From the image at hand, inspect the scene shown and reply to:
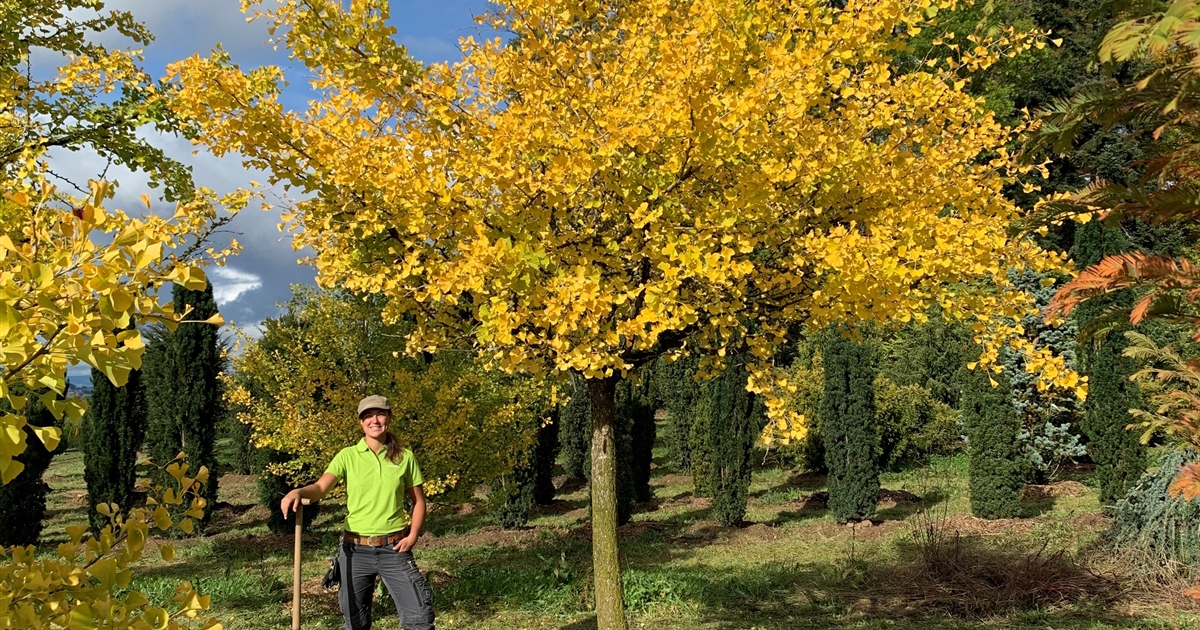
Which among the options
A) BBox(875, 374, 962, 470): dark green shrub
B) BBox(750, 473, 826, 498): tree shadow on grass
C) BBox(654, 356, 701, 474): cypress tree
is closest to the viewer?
BBox(750, 473, 826, 498): tree shadow on grass

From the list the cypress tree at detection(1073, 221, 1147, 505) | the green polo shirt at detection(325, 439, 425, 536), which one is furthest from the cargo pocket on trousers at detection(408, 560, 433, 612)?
the cypress tree at detection(1073, 221, 1147, 505)

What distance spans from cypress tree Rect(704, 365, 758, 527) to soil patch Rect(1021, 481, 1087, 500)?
5042 millimetres

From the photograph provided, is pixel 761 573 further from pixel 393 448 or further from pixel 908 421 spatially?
pixel 908 421

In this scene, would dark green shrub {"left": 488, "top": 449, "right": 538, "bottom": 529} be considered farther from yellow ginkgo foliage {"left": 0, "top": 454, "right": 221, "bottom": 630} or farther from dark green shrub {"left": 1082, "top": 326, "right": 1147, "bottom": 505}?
yellow ginkgo foliage {"left": 0, "top": 454, "right": 221, "bottom": 630}

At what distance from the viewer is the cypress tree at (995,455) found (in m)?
10.8

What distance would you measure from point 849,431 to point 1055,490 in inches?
167

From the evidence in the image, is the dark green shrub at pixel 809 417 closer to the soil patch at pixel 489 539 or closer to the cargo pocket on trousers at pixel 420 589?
the soil patch at pixel 489 539

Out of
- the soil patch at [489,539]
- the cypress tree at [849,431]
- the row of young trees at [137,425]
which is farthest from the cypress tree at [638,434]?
the row of young trees at [137,425]

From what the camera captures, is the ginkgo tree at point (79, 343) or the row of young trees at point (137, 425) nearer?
the ginkgo tree at point (79, 343)

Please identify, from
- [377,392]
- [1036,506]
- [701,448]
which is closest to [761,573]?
[377,392]

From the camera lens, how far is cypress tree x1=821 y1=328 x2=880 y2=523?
11617 mm

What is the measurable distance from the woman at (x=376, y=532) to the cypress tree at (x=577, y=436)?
11.6 metres

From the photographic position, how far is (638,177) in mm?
3701

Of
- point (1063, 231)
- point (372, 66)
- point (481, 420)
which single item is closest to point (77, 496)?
point (481, 420)
